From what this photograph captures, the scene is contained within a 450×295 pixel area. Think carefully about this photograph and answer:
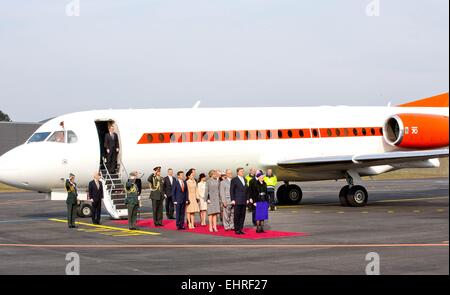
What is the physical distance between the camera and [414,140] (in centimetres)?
3178

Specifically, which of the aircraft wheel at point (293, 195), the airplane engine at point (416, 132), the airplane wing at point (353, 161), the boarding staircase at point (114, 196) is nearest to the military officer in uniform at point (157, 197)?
the boarding staircase at point (114, 196)

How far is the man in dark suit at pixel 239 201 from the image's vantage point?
69.3 ft

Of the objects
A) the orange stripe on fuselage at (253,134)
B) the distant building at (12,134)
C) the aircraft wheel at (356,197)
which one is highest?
the distant building at (12,134)

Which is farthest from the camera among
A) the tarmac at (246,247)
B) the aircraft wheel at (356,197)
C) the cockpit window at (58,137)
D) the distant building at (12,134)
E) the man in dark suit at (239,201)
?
the distant building at (12,134)

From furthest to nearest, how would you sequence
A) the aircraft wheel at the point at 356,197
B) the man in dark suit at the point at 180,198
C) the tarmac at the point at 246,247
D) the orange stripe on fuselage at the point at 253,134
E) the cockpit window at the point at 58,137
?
the aircraft wheel at the point at 356,197 < the orange stripe on fuselage at the point at 253,134 < the cockpit window at the point at 58,137 < the man in dark suit at the point at 180,198 < the tarmac at the point at 246,247

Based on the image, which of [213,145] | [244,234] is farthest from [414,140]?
[244,234]

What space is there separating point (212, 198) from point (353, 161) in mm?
9205

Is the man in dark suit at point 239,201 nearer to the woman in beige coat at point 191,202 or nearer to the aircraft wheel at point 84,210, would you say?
the woman in beige coat at point 191,202

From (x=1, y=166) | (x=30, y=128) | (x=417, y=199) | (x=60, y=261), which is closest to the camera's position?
(x=60, y=261)

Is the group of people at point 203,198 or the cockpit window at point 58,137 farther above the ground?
the cockpit window at point 58,137

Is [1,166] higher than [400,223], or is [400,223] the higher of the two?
[1,166]

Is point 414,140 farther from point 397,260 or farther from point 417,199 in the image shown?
point 397,260

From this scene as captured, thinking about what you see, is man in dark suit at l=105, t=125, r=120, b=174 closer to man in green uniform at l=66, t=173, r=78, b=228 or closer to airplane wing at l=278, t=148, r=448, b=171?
man in green uniform at l=66, t=173, r=78, b=228
